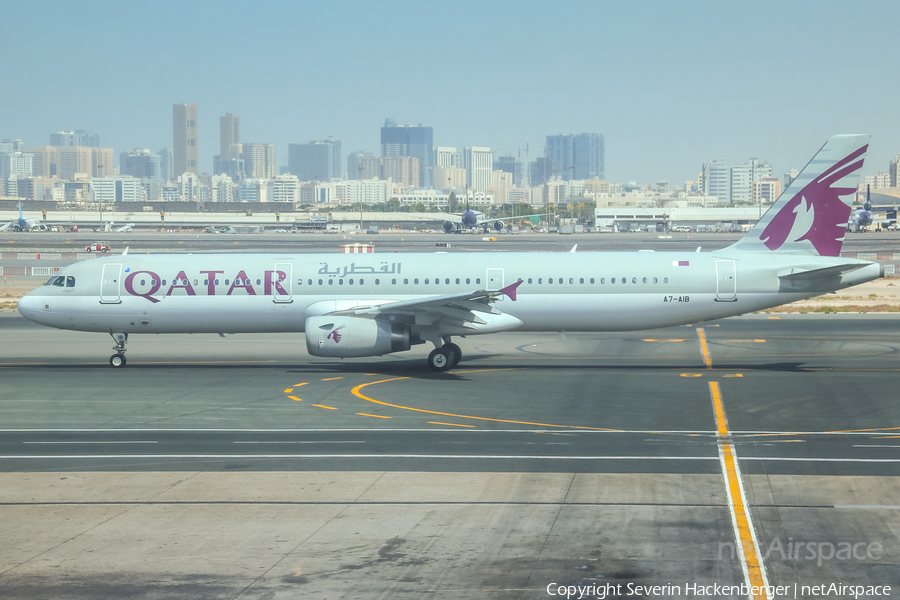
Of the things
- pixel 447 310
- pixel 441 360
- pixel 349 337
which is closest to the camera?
pixel 349 337

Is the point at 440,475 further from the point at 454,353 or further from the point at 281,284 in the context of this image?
the point at 281,284

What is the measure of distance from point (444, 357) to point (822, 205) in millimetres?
16301

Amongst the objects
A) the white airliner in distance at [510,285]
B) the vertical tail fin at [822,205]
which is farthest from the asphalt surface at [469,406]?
the vertical tail fin at [822,205]

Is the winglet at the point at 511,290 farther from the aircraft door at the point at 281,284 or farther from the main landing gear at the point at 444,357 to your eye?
the aircraft door at the point at 281,284

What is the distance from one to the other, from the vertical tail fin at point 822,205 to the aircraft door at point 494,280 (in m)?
10.7

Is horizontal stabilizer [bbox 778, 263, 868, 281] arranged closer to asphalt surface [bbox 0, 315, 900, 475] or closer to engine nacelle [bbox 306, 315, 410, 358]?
asphalt surface [bbox 0, 315, 900, 475]

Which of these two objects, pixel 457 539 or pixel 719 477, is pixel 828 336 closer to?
pixel 719 477

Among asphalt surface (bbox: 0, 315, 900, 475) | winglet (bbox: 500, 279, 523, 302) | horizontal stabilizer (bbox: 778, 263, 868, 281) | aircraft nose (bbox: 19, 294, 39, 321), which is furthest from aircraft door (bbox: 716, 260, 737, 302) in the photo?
aircraft nose (bbox: 19, 294, 39, 321)

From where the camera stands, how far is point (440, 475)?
19.5m

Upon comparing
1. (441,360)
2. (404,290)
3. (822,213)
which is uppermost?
(822,213)

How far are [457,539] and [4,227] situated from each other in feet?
686

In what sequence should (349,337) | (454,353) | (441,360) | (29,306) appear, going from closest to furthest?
(349,337)
(441,360)
(454,353)
(29,306)

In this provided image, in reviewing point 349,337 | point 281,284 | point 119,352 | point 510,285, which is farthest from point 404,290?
point 119,352

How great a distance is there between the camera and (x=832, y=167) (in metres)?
34.9
